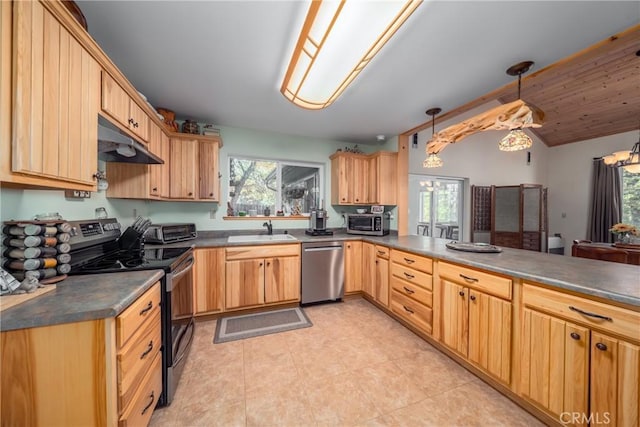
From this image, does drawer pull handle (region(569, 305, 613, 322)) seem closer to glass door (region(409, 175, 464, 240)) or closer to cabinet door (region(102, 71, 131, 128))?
cabinet door (region(102, 71, 131, 128))

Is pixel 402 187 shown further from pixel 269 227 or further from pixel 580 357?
pixel 580 357

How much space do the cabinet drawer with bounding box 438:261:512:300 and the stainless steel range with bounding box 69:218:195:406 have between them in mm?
2149

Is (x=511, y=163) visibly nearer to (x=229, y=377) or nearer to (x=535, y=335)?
(x=535, y=335)

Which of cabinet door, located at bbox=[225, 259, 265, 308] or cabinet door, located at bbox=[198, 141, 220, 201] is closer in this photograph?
cabinet door, located at bbox=[225, 259, 265, 308]

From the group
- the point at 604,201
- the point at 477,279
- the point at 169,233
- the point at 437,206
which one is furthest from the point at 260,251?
the point at 604,201

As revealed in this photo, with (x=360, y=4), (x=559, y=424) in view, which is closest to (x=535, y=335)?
(x=559, y=424)

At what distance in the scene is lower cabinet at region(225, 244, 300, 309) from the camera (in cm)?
265

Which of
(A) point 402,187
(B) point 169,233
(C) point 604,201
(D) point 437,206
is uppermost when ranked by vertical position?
(A) point 402,187

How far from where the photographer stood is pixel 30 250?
1038 mm

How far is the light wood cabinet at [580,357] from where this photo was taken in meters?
1.05

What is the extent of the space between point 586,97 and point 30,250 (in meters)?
7.07

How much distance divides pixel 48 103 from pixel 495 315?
2.77m

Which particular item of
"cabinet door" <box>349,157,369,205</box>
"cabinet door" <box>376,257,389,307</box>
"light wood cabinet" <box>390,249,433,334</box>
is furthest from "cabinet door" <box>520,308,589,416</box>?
"cabinet door" <box>349,157,369,205</box>

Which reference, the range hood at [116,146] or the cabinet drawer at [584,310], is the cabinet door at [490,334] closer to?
the cabinet drawer at [584,310]
